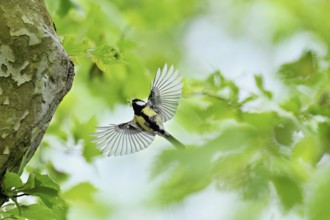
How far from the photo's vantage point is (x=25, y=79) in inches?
37.4

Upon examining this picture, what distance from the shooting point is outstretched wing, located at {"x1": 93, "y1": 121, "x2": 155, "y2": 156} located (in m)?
0.97

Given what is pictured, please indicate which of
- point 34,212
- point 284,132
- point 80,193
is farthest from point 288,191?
point 80,193

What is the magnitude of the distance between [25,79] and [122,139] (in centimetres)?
15

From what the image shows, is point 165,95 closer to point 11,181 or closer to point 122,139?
point 122,139

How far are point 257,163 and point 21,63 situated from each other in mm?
337

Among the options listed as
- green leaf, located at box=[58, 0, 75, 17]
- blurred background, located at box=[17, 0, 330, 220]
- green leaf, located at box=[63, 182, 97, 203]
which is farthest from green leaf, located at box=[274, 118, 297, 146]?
green leaf, located at box=[58, 0, 75, 17]

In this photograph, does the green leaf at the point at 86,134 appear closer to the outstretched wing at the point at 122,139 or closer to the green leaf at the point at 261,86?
the green leaf at the point at 261,86

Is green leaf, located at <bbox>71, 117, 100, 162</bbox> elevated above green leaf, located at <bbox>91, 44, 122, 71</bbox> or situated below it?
above

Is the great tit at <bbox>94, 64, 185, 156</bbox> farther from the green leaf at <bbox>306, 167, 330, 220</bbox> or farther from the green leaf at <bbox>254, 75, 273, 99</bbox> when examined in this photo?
the green leaf at <bbox>254, 75, 273, 99</bbox>

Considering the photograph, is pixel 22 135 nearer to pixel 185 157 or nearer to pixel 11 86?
pixel 11 86

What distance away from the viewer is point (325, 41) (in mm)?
1414

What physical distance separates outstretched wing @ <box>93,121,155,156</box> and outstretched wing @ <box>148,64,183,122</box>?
0.12 ft

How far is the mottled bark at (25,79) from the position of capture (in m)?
0.93

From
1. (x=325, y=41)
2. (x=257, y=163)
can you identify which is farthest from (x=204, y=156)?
(x=325, y=41)
